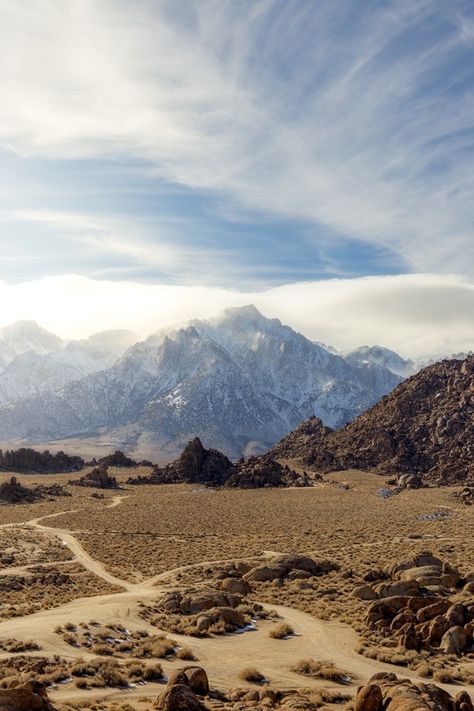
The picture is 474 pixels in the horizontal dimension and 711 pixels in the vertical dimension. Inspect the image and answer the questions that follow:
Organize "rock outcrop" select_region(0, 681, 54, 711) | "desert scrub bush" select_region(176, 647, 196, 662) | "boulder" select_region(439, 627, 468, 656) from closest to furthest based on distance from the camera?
"rock outcrop" select_region(0, 681, 54, 711), "desert scrub bush" select_region(176, 647, 196, 662), "boulder" select_region(439, 627, 468, 656)

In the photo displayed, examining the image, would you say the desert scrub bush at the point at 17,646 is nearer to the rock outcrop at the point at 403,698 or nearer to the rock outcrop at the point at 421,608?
the rock outcrop at the point at 403,698

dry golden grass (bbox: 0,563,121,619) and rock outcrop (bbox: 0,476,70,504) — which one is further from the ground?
dry golden grass (bbox: 0,563,121,619)

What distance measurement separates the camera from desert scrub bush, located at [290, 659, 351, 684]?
25.2 metres

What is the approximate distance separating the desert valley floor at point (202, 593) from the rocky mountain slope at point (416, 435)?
45.4 metres

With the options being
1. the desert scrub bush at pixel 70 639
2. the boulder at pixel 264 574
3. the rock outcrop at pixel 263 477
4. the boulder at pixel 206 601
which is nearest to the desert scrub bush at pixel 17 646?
the desert scrub bush at pixel 70 639

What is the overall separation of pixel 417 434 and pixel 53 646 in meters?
126

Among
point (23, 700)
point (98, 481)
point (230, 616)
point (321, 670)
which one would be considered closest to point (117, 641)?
point (230, 616)

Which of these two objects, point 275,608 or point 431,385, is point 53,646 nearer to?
point 275,608

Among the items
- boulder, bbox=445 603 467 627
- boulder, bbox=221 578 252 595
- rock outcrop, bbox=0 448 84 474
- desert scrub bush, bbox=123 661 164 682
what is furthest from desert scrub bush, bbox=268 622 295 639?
rock outcrop, bbox=0 448 84 474

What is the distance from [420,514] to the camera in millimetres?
80125

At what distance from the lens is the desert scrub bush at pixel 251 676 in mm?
24969

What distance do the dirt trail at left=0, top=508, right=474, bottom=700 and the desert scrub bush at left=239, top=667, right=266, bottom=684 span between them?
34cm

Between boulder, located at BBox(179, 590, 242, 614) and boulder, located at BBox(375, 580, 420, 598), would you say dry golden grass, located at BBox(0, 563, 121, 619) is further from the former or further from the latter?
boulder, located at BBox(375, 580, 420, 598)

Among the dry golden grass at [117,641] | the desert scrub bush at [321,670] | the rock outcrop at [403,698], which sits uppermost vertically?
the rock outcrop at [403,698]
